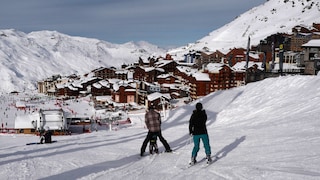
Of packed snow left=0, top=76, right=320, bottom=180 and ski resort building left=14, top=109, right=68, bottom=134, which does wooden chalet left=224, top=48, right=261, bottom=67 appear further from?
packed snow left=0, top=76, right=320, bottom=180

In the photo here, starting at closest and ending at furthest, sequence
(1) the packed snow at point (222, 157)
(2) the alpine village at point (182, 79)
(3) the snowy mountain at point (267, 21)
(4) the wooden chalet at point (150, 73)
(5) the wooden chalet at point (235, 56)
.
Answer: (1) the packed snow at point (222, 157) → (2) the alpine village at point (182, 79) → (4) the wooden chalet at point (150, 73) → (5) the wooden chalet at point (235, 56) → (3) the snowy mountain at point (267, 21)

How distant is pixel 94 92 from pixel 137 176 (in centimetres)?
6465

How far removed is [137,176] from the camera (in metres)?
6.08

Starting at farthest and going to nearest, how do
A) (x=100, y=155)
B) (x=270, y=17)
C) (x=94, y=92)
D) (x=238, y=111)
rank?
(x=270, y=17), (x=94, y=92), (x=238, y=111), (x=100, y=155)

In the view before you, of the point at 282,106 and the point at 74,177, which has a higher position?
the point at 282,106

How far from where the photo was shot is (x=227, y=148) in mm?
8172

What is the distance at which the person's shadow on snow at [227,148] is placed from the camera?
24.2ft

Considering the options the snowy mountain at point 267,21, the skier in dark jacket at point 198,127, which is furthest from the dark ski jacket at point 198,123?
the snowy mountain at point 267,21

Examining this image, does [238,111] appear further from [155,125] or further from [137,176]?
[137,176]

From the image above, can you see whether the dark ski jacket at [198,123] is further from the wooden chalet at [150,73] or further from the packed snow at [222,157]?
the wooden chalet at [150,73]

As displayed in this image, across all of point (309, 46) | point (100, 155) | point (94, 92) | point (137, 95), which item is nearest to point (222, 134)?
point (100, 155)

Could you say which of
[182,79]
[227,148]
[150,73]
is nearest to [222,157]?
[227,148]

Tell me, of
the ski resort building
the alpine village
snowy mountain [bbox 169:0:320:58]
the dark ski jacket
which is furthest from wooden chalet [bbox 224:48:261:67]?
the dark ski jacket

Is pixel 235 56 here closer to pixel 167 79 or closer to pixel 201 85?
pixel 167 79
